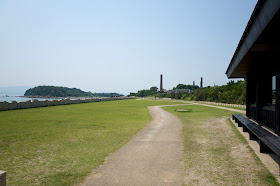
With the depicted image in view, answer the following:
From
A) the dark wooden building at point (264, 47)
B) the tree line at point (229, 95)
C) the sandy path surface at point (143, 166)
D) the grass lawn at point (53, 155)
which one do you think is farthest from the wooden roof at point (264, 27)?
the tree line at point (229, 95)

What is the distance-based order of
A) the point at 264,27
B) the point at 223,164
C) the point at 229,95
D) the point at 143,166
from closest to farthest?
the point at 264,27 → the point at 143,166 → the point at 223,164 → the point at 229,95

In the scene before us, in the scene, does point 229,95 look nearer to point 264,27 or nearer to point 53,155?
point 264,27

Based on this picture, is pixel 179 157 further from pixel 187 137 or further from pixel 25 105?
pixel 25 105

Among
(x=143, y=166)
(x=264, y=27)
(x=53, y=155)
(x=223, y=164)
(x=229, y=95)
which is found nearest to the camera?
(x=264, y=27)

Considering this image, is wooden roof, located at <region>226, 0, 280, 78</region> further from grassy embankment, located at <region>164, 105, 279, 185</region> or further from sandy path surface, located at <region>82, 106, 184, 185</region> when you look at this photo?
sandy path surface, located at <region>82, 106, 184, 185</region>

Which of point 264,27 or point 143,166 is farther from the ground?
point 264,27

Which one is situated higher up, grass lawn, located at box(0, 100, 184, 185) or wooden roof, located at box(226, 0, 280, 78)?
wooden roof, located at box(226, 0, 280, 78)

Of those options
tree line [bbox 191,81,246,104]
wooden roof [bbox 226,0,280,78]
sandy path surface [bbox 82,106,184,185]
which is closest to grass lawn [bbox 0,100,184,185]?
sandy path surface [bbox 82,106,184,185]

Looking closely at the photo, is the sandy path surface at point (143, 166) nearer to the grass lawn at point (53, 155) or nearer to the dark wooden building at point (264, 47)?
the grass lawn at point (53, 155)

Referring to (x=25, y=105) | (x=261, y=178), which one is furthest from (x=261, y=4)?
(x=25, y=105)

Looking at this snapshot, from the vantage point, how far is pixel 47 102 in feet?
91.5

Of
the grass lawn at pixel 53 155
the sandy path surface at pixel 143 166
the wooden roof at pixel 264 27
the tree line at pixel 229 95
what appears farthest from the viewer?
the tree line at pixel 229 95

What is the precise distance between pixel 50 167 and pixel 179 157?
11.6 feet

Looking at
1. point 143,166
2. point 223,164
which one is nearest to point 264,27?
point 223,164
